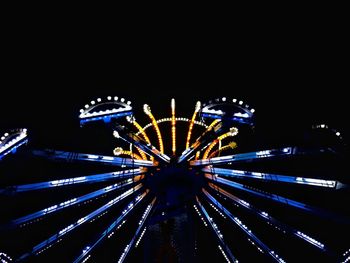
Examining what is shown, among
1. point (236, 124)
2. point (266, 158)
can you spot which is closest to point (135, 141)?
point (236, 124)

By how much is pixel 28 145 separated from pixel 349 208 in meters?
11.0

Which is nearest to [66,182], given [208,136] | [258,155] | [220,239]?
[208,136]

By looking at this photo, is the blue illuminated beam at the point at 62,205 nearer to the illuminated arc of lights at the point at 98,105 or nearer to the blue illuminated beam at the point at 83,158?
the blue illuminated beam at the point at 83,158

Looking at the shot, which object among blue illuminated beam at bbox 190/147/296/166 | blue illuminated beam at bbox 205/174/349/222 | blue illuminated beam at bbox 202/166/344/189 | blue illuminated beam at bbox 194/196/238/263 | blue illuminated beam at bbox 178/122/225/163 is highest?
blue illuminated beam at bbox 178/122/225/163

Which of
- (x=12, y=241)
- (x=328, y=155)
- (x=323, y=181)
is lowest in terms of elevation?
(x=12, y=241)

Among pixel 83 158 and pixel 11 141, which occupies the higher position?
pixel 11 141

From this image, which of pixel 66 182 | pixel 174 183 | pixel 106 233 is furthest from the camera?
pixel 174 183

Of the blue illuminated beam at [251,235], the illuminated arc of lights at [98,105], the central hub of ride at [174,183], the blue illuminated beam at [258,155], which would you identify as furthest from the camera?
the central hub of ride at [174,183]

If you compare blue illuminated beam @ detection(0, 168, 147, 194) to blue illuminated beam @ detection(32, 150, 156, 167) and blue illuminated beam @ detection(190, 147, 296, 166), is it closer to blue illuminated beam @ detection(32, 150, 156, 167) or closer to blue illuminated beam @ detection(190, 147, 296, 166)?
blue illuminated beam @ detection(32, 150, 156, 167)

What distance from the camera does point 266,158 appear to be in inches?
513

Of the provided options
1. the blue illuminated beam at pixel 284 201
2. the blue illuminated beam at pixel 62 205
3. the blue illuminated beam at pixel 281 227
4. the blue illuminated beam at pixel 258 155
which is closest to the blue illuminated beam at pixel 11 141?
the blue illuminated beam at pixel 62 205

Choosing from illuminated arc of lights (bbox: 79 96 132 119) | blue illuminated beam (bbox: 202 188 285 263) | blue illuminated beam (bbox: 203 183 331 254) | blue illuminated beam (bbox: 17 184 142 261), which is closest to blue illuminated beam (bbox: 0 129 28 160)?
illuminated arc of lights (bbox: 79 96 132 119)

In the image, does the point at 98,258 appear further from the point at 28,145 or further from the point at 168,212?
the point at 28,145

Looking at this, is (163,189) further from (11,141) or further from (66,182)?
(11,141)
